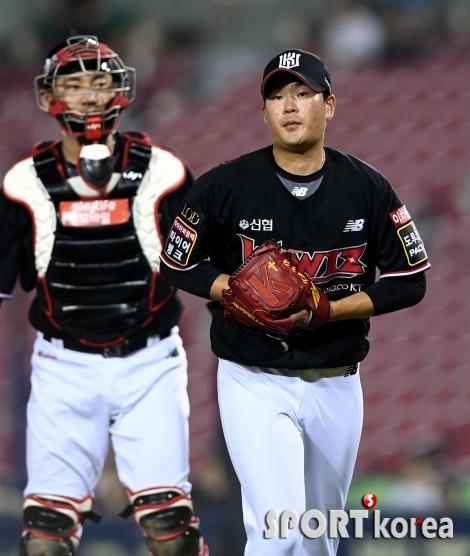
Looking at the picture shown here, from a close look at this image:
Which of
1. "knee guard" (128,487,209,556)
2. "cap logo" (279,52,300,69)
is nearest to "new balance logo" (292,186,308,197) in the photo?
"cap logo" (279,52,300,69)

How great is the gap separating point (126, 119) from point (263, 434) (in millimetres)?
5043

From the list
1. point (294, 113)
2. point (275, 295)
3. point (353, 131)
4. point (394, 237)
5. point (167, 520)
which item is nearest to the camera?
point (275, 295)

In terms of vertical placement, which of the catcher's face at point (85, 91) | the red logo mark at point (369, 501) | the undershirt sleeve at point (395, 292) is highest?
the catcher's face at point (85, 91)

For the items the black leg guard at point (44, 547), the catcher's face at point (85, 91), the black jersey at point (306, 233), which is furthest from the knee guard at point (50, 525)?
the catcher's face at point (85, 91)

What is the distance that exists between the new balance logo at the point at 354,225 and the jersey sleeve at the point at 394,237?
5 centimetres

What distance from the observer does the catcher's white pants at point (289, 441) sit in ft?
10.9

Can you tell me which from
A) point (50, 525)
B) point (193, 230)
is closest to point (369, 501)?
point (50, 525)

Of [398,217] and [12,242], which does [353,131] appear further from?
[398,217]

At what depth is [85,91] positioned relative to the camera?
13.2 ft

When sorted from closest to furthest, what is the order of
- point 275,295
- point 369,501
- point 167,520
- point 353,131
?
point 275,295, point 167,520, point 369,501, point 353,131

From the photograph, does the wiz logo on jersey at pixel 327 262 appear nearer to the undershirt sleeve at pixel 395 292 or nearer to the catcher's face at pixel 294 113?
the undershirt sleeve at pixel 395 292

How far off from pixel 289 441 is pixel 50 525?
42.7 inches

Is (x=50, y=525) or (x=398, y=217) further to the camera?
(x=50, y=525)

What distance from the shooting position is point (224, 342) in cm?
350
